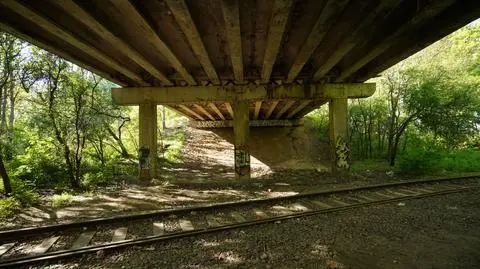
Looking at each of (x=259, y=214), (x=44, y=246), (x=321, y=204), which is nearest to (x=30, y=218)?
(x=44, y=246)

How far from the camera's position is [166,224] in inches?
247

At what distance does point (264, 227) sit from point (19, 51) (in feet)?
36.3

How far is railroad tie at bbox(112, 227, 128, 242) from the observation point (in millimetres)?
5353

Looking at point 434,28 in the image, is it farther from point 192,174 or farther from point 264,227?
point 192,174

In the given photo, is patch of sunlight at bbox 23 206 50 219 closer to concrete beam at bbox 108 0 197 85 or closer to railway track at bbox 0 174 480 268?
railway track at bbox 0 174 480 268

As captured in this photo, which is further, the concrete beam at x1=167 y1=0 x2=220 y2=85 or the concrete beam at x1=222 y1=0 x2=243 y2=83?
the concrete beam at x1=222 y1=0 x2=243 y2=83

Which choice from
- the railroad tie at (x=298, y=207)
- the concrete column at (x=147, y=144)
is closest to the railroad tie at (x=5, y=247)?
the railroad tie at (x=298, y=207)

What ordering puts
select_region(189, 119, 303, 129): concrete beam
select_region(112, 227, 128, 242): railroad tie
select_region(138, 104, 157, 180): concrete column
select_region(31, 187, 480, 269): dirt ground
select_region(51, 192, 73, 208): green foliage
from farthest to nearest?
select_region(189, 119, 303, 129): concrete beam, select_region(138, 104, 157, 180): concrete column, select_region(51, 192, 73, 208): green foliage, select_region(112, 227, 128, 242): railroad tie, select_region(31, 187, 480, 269): dirt ground

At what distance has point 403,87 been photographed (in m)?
17.1

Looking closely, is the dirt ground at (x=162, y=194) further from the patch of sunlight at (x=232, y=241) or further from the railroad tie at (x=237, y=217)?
the patch of sunlight at (x=232, y=241)

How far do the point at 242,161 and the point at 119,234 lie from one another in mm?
7261

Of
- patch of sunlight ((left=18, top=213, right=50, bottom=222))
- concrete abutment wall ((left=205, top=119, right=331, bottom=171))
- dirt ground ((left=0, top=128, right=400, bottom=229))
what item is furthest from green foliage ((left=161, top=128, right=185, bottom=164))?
patch of sunlight ((left=18, top=213, right=50, bottom=222))

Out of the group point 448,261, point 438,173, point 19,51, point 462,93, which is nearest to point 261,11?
point 448,261

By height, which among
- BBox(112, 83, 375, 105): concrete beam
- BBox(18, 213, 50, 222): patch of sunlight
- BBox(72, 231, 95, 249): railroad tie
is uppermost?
BBox(112, 83, 375, 105): concrete beam
